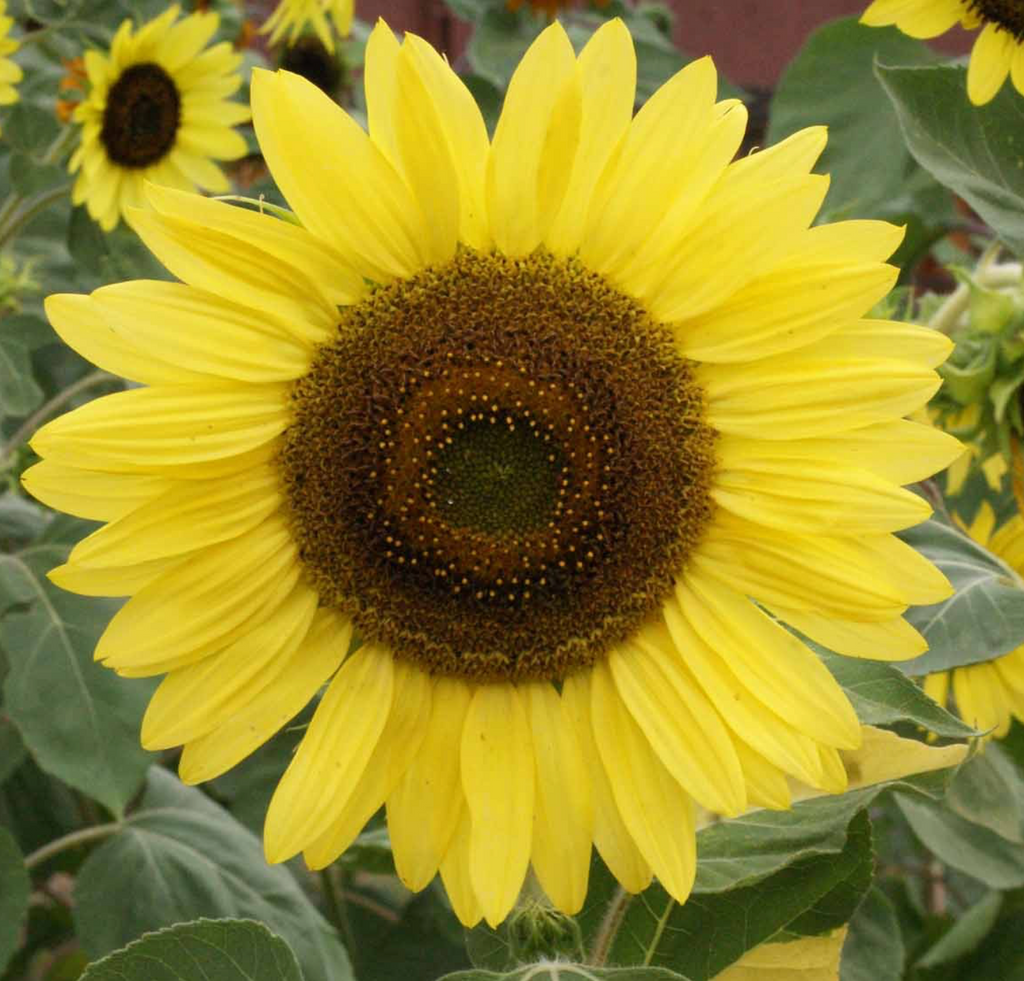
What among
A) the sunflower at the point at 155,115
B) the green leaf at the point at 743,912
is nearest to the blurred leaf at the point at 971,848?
the green leaf at the point at 743,912

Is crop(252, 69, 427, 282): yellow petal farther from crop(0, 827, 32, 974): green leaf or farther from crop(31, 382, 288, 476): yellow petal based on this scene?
crop(0, 827, 32, 974): green leaf

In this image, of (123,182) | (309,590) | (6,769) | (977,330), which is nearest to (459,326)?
(309,590)

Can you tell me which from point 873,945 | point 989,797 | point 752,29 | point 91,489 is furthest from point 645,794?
point 752,29

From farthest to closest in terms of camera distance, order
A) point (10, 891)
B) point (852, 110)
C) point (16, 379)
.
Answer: point (852, 110), point (16, 379), point (10, 891)

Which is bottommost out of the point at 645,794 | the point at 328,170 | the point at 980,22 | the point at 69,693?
the point at 69,693

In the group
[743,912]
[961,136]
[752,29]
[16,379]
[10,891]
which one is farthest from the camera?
[752,29]

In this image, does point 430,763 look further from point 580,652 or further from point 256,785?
point 256,785

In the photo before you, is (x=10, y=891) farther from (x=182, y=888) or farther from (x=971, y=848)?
(x=971, y=848)
